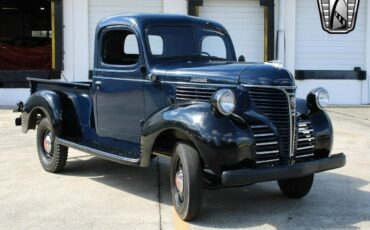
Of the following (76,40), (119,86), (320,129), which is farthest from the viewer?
(76,40)

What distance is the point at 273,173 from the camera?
203 inches

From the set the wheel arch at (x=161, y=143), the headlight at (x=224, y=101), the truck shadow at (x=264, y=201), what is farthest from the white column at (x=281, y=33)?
the headlight at (x=224, y=101)

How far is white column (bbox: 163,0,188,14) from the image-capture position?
1708 cm

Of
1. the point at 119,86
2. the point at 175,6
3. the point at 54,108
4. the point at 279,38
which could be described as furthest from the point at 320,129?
the point at 175,6

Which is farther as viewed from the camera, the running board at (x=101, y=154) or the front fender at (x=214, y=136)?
the running board at (x=101, y=154)

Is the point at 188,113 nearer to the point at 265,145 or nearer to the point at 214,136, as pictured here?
the point at 214,136

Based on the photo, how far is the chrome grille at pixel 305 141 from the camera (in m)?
5.74

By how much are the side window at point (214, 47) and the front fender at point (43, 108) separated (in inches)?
82.3

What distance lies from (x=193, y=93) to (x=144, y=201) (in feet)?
4.37

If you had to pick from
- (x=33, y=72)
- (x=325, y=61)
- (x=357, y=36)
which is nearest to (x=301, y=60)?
(x=325, y=61)

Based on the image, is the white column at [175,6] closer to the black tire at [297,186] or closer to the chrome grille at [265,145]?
the black tire at [297,186]

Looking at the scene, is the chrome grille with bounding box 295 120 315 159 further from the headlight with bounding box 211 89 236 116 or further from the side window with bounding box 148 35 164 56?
the side window with bounding box 148 35 164 56

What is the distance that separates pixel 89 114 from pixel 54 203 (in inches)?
60.6

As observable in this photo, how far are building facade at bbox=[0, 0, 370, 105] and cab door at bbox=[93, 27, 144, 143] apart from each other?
9.95 meters
